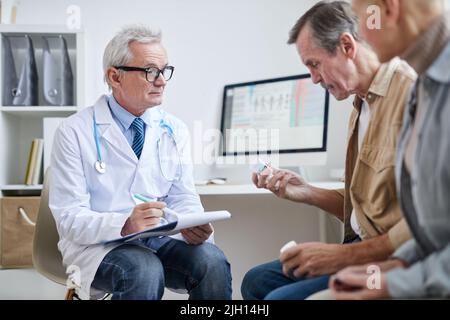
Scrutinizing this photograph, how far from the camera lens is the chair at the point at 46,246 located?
136 cm

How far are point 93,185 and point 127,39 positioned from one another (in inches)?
13.0

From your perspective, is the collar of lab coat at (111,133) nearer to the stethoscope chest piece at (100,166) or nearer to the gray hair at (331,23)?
the stethoscope chest piece at (100,166)

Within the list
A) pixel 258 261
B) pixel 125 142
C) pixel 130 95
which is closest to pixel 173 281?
pixel 125 142

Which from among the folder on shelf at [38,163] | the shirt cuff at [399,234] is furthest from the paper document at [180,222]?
the folder on shelf at [38,163]

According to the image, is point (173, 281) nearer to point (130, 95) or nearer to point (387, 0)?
point (130, 95)

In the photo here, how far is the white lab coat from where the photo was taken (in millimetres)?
1064

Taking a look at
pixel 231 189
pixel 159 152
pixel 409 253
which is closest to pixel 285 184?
pixel 159 152

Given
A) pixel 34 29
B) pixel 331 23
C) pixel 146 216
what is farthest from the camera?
pixel 34 29

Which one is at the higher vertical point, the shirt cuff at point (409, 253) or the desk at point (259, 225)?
the shirt cuff at point (409, 253)

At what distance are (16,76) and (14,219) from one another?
0.47 m

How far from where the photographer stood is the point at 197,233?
117 cm

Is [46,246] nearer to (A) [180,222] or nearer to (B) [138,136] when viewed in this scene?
(B) [138,136]

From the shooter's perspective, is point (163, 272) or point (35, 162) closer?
point (163, 272)

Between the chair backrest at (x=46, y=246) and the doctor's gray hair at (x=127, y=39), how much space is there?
18.0 inches
